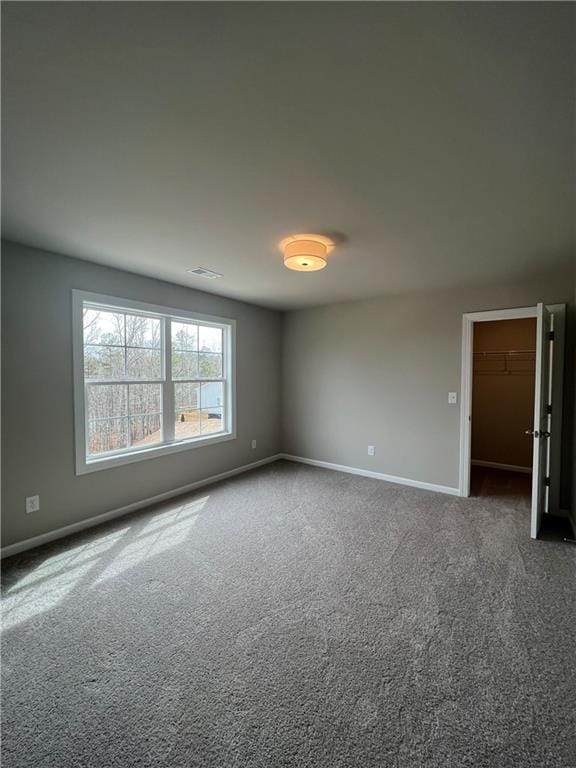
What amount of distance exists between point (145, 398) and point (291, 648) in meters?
2.79

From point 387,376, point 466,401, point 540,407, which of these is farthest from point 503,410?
point 540,407

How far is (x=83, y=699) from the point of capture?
150 cm

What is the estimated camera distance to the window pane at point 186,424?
4.05m

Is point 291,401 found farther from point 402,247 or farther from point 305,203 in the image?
point 305,203

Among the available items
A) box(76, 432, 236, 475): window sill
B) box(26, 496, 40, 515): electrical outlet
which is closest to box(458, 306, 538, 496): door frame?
box(76, 432, 236, 475): window sill

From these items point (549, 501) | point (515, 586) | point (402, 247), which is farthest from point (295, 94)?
point (549, 501)

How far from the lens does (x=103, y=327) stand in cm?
332

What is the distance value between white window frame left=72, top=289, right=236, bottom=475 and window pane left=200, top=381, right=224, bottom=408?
0.31ft

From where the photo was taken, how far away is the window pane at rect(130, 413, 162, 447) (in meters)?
3.59

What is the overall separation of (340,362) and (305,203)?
10.1 feet

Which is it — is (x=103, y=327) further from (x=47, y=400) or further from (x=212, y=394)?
(x=212, y=394)

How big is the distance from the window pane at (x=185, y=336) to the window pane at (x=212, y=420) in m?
0.87

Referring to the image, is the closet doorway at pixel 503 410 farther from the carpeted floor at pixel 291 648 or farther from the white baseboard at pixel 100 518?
the white baseboard at pixel 100 518

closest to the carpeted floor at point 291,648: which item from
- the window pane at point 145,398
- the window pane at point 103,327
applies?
the window pane at point 145,398
